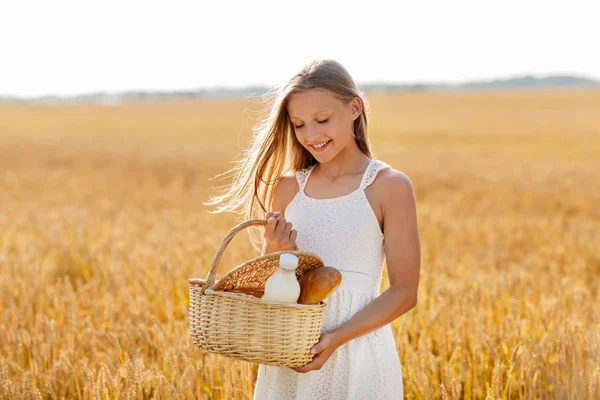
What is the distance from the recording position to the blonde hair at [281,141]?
2.62 metres

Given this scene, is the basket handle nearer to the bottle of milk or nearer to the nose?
the bottle of milk

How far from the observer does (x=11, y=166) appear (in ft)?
67.7

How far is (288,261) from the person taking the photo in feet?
7.42

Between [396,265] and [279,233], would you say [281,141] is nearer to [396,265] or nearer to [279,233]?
[279,233]

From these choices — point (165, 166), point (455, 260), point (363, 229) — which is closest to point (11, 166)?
point (165, 166)

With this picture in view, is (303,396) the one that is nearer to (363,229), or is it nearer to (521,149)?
(363,229)

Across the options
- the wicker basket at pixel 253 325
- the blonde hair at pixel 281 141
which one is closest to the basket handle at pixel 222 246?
the wicker basket at pixel 253 325

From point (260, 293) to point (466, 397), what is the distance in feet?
4.15

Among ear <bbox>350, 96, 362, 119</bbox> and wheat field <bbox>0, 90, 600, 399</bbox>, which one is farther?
wheat field <bbox>0, 90, 600, 399</bbox>

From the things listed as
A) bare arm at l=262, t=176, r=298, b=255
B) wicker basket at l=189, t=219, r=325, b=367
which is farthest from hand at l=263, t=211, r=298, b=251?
wicker basket at l=189, t=219, r=325, b=367

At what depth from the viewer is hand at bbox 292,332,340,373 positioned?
7.72 ft

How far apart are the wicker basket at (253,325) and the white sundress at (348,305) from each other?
26 cm

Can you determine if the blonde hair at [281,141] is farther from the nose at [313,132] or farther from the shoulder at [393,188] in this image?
the shoulder at [393,188]

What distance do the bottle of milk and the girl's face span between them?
52cm
